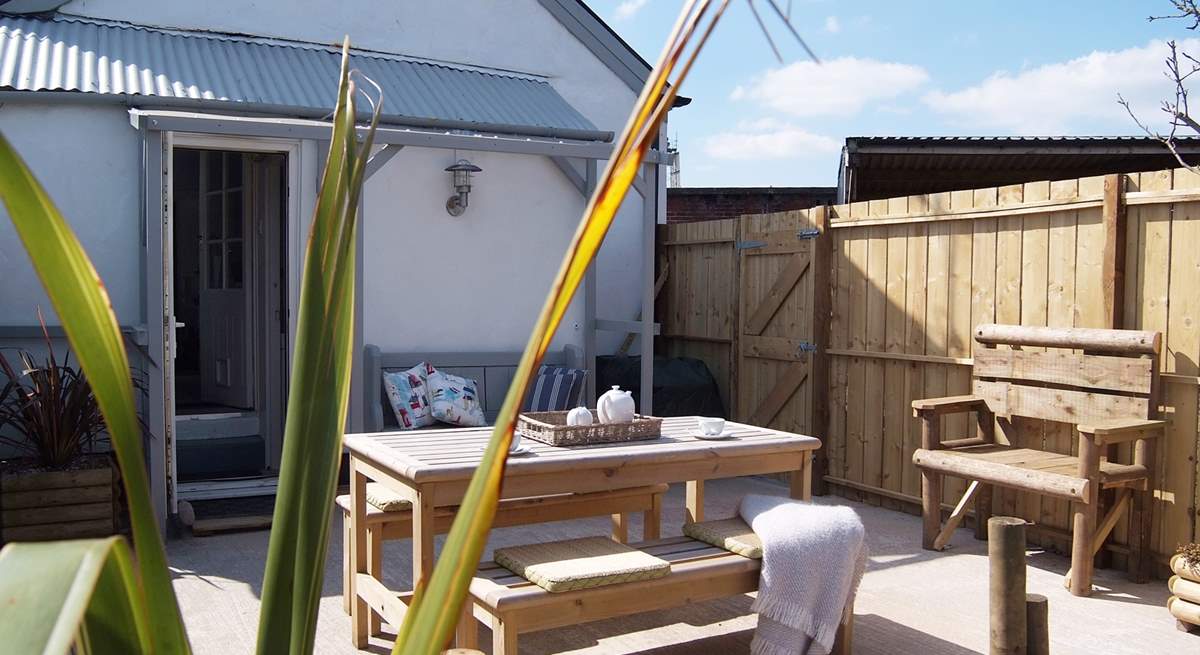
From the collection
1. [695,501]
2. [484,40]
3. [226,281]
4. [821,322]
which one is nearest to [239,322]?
[226,281]

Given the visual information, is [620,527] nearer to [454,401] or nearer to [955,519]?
[955,519]

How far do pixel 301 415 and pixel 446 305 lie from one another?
6.80 metres

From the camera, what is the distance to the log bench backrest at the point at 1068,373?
503 cm

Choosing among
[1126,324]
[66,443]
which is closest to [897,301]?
[1126,324]

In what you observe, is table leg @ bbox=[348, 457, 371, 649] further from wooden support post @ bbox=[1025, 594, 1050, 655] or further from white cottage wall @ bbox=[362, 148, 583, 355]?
white cottage wall @ bbox=[362, 148, 583, 355]

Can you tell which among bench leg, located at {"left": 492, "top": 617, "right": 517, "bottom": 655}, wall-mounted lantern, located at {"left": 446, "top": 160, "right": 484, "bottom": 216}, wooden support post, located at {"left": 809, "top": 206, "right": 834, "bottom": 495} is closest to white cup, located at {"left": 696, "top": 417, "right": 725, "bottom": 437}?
bench leg, located at {"left": 492, "top": 617, "right": 517, "bottom": 655}

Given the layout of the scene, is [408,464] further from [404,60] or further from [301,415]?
[404,60]

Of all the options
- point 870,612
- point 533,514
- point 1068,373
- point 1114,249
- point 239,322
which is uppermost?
point 1114,249

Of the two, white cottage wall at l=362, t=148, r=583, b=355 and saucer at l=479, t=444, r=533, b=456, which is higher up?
white cottage wall at l=362, t=148, r=583, b=355

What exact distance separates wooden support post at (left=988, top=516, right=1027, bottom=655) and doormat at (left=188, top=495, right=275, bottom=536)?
466 cm

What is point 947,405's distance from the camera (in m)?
5.79

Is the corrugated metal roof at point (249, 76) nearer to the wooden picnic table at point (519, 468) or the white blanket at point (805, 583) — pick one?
the wooden picnic table at point (519, 468)

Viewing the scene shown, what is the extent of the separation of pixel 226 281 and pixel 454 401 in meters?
2.67

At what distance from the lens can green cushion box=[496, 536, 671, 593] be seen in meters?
3.44
